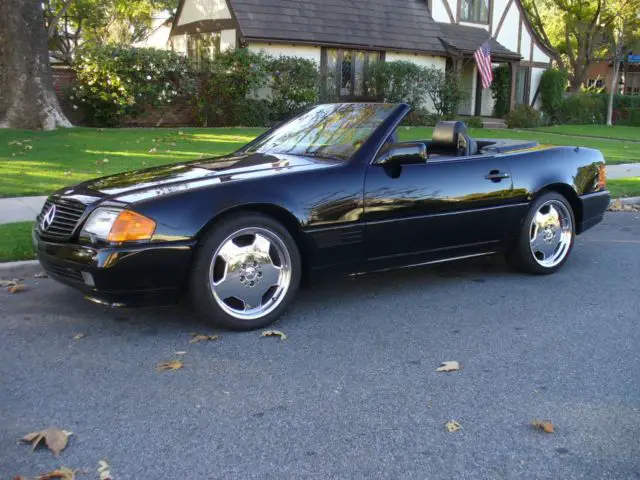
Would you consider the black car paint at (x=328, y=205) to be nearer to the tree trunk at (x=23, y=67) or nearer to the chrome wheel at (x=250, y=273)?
the chrome wheel at (x=250, y=273)

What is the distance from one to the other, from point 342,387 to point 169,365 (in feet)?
3.34

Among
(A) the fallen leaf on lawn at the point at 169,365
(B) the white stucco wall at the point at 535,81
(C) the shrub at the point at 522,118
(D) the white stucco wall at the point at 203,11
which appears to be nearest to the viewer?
(A) the fallen leaf on lawn at the point at 169,365

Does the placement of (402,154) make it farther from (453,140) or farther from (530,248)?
(530,248)

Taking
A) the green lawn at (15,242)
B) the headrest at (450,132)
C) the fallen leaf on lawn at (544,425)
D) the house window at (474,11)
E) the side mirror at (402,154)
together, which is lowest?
the fallen leaf on lawn at (544,425)

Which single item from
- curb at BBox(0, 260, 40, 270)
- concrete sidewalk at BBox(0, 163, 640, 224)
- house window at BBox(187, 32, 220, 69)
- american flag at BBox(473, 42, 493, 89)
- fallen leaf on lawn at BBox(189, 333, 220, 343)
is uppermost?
house window at BBox(187, 32, 220, 69)

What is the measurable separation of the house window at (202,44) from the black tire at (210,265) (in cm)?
1992

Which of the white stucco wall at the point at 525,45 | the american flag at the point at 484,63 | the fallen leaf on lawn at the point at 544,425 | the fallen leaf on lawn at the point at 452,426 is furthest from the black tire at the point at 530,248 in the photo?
the white stucco wall at the point at 525,45

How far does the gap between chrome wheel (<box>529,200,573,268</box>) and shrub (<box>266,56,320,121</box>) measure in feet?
51.4

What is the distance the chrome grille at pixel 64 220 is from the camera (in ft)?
14.9

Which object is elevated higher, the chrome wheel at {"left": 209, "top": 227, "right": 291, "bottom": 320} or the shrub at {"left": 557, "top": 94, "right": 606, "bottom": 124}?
the shrub at {"left": 557, "top": 94, "right": 606, "bottom": 124}

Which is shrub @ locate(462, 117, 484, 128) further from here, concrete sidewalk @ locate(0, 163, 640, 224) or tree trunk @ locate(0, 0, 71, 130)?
concrete sidewalk @ locate(0, 163, 640, 224)

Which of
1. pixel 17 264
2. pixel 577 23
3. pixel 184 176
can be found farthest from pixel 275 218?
pixel 577 23

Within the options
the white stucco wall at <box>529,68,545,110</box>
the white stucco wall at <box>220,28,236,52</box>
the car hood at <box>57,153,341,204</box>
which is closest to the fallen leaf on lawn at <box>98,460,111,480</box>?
the car hood at <box>57,153,341,204</box>

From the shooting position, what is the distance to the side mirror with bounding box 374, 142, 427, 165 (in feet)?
16.7
